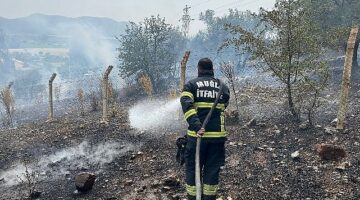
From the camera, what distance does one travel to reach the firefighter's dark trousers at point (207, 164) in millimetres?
4898

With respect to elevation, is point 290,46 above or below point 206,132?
Result: above

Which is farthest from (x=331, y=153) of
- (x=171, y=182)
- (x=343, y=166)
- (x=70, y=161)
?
(x=70, y=161)

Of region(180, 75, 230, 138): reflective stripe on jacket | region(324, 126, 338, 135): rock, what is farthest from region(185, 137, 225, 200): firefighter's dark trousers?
region(324, 126, 338, 135): rock

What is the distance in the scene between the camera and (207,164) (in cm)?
502

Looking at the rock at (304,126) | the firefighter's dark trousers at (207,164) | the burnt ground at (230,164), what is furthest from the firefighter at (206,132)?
the rock at (304,126)

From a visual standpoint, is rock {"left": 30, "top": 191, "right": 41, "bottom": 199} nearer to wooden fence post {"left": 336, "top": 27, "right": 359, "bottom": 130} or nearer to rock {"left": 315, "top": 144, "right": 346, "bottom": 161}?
rock {"left": 315, "top": 144, "right": 346, "bottom": 161}

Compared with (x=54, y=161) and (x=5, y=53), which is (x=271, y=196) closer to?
(x=54, y=161)

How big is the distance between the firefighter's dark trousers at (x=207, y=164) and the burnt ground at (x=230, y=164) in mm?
951

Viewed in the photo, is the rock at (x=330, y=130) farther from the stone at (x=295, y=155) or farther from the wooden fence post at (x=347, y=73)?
the stone at (x=295, y=155)

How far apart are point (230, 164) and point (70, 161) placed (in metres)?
4.10

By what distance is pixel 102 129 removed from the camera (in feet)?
38.9

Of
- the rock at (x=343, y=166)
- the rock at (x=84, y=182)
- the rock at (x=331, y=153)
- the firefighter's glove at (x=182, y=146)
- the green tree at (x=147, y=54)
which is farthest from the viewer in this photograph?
the green tree at (x=147, y=54)

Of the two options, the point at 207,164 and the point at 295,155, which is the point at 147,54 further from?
the point at 207,164

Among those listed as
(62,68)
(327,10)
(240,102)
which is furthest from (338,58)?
(62,68)
